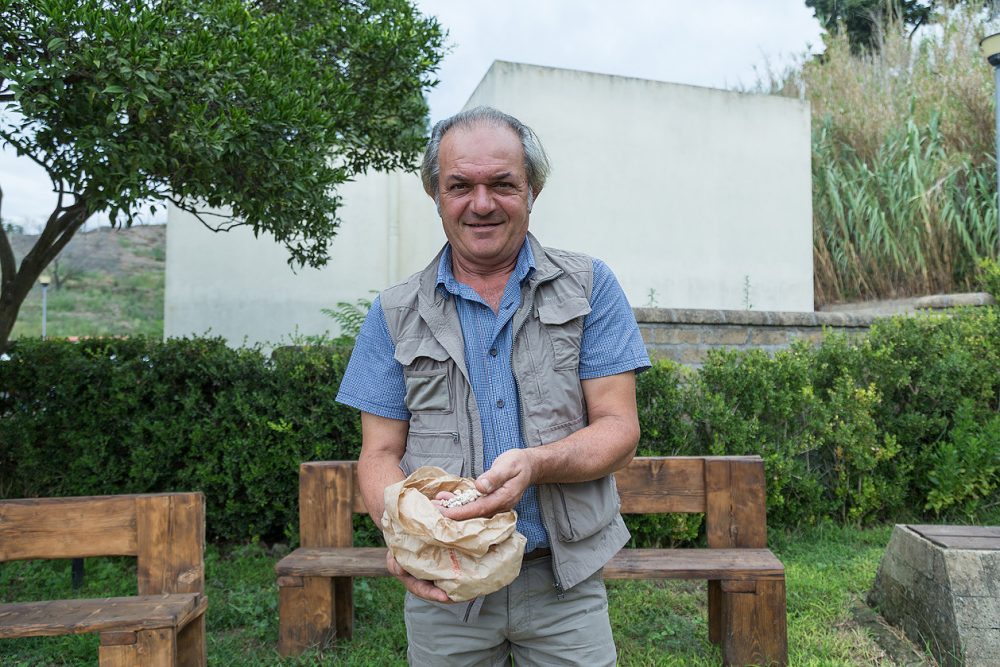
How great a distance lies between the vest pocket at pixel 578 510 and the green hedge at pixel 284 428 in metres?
2.89

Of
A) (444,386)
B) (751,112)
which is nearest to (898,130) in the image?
(751,112)

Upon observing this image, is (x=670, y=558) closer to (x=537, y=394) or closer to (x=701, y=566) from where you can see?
(x=701, y=566)

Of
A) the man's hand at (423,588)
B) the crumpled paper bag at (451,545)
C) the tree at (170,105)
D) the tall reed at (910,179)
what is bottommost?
the man's hand at (423,588)

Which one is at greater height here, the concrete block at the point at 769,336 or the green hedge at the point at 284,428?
the concrete block at the point at 769,336

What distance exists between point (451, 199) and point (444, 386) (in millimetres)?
448

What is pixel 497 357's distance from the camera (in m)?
1.82

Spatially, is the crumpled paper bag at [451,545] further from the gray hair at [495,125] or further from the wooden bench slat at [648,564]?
the wooden bench slat at [648,564]

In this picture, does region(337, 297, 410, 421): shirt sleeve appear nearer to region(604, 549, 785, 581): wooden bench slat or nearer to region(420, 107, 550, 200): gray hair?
region(420, 107, 550, 200): gray hair

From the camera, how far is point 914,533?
11.4 ft

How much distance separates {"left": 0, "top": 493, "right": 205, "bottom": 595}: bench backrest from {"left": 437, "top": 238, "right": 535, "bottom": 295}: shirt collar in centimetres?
146

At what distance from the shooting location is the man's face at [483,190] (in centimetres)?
178

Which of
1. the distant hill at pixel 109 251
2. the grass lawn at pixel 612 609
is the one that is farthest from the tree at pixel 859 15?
the distant hill at pixel 109 251

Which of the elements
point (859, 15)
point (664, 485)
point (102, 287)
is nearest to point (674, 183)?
point (664, 485)

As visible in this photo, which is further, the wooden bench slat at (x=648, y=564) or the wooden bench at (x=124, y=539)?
the wooden bench slat at (x=648, y=564)
